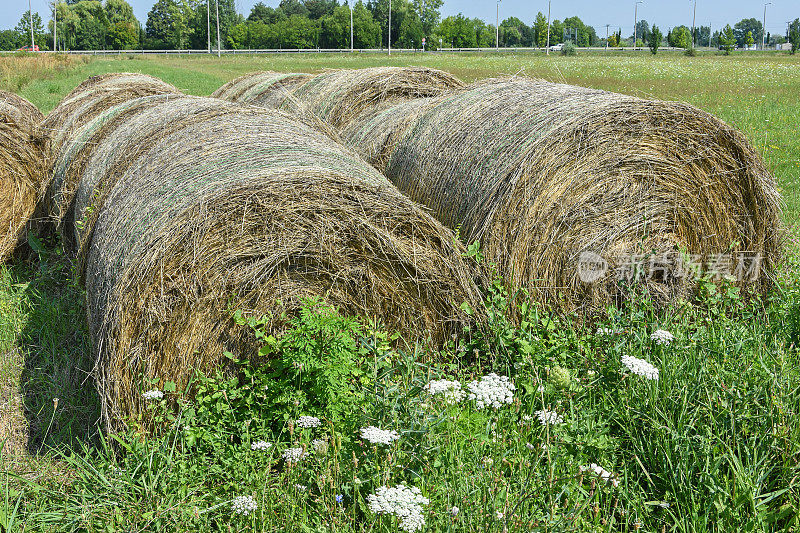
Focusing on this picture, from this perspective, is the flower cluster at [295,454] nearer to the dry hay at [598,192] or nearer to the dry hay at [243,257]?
the dry hay at [243,257]

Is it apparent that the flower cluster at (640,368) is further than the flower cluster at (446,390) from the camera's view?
Yes

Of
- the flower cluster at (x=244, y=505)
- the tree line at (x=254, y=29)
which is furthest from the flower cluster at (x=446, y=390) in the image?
the tree line at (x=254, y=29)

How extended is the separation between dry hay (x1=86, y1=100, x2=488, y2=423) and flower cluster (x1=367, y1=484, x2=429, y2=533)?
1.61 metres

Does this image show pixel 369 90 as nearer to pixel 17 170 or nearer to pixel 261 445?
pixel 17 170

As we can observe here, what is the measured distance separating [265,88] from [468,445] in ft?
23.4

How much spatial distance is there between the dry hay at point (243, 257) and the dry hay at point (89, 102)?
3287mm

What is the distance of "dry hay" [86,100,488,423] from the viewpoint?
3293 millimetres

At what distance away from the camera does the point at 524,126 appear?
4375 mm

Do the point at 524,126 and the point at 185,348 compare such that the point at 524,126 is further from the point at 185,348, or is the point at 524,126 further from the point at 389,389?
the point at 185,348

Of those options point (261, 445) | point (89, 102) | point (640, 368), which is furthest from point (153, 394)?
point (89, 102)

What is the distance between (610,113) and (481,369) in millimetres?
1858
